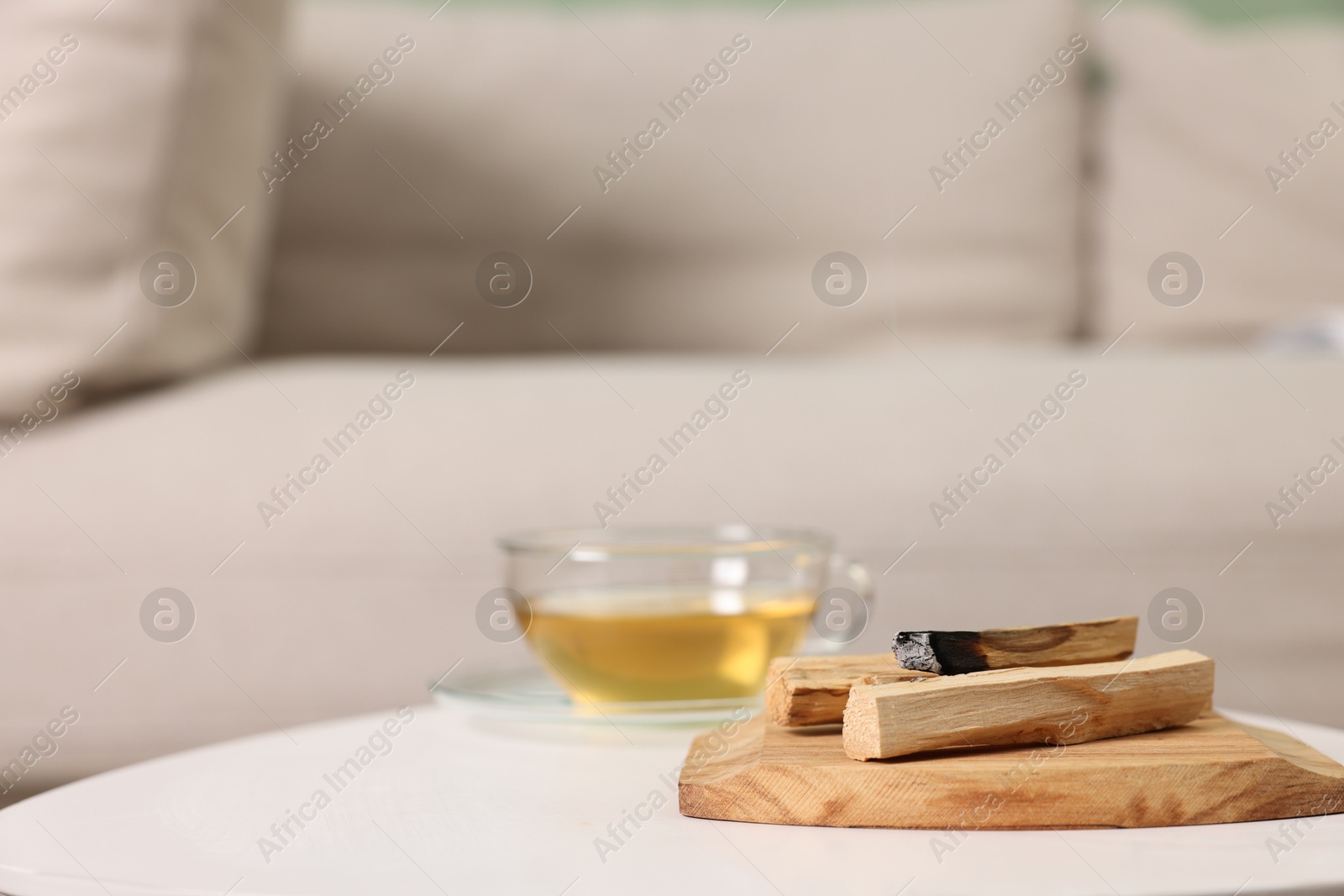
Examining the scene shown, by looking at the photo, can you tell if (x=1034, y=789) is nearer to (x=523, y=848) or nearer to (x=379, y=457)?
(x=523, y=848)

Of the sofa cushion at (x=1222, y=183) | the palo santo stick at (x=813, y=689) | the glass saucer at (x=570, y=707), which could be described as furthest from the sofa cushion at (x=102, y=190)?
the sofa cushion at (x=1222, y=183)

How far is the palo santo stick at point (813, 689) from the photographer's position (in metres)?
0.47

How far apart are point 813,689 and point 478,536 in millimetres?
625

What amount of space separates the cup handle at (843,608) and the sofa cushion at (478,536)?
0.06m

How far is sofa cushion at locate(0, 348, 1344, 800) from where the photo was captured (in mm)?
1029

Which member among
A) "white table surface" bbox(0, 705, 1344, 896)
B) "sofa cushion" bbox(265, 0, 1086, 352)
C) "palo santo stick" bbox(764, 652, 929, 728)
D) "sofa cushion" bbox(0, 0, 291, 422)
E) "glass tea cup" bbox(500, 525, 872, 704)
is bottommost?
"white table surface" bbox(0, 705, 1344, 896)

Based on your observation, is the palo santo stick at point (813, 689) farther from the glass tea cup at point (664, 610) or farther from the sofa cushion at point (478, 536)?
the sofa cushion at point (478, 536)

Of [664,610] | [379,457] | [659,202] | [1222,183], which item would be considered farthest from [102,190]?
[1222,183]

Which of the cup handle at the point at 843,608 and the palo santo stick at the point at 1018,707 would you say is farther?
the cup handle at the point at 843,608

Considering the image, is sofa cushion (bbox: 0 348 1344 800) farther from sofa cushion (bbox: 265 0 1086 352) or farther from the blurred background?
sofa cushion (bbox: 265 0 1086 352)

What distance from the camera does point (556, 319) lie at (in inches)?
A: 64.7

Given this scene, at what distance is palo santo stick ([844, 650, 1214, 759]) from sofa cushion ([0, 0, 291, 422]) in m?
0.94

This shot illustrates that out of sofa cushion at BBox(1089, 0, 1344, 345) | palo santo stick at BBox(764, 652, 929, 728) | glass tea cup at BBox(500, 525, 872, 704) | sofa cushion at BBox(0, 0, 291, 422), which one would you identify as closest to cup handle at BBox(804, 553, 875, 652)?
glass tea cup at BBox(500, 525, 872, 704)

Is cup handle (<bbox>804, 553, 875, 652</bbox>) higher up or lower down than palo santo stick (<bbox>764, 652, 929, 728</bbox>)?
higher up
